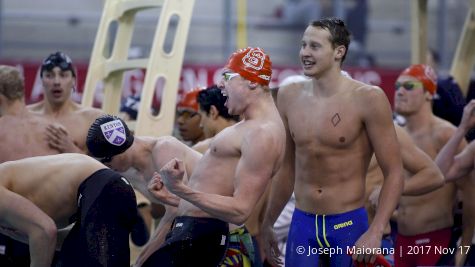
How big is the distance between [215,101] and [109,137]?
5.29 ft

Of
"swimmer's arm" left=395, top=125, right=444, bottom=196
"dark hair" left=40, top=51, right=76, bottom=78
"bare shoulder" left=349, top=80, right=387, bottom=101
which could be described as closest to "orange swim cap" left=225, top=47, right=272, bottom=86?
"bare shoulder" left=349, top=80, right=387, bottom=101

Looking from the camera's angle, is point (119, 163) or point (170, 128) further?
point (170, 128)


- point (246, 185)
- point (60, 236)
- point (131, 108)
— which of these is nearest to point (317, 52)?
point (246, 185)

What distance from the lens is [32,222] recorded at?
547 centimetres

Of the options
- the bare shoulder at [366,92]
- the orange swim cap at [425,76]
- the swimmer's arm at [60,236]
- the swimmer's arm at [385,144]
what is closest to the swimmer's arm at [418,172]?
the swimmer's arm at [385,144]

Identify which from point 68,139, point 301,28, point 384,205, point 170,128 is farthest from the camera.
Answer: point 301,28

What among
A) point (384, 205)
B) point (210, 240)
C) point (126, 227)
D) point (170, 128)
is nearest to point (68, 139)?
point (170, 128)

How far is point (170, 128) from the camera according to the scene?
781cm

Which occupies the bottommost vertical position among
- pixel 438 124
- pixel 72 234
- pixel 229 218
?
pixel 72 234

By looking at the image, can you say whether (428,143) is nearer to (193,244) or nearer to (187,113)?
(187,113)

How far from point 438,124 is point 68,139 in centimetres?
306

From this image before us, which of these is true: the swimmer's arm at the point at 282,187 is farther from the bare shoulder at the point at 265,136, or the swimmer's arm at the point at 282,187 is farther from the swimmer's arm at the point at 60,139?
the swimmer's arm at the point at 60,139

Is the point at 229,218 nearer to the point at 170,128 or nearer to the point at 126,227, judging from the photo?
the point at 126,227

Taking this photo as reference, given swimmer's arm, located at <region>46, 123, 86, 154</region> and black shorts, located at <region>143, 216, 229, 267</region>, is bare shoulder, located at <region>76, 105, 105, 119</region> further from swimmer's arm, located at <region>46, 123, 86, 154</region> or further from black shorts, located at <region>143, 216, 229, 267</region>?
black shorts, located at <region>143, 216, 229, 267</region>
